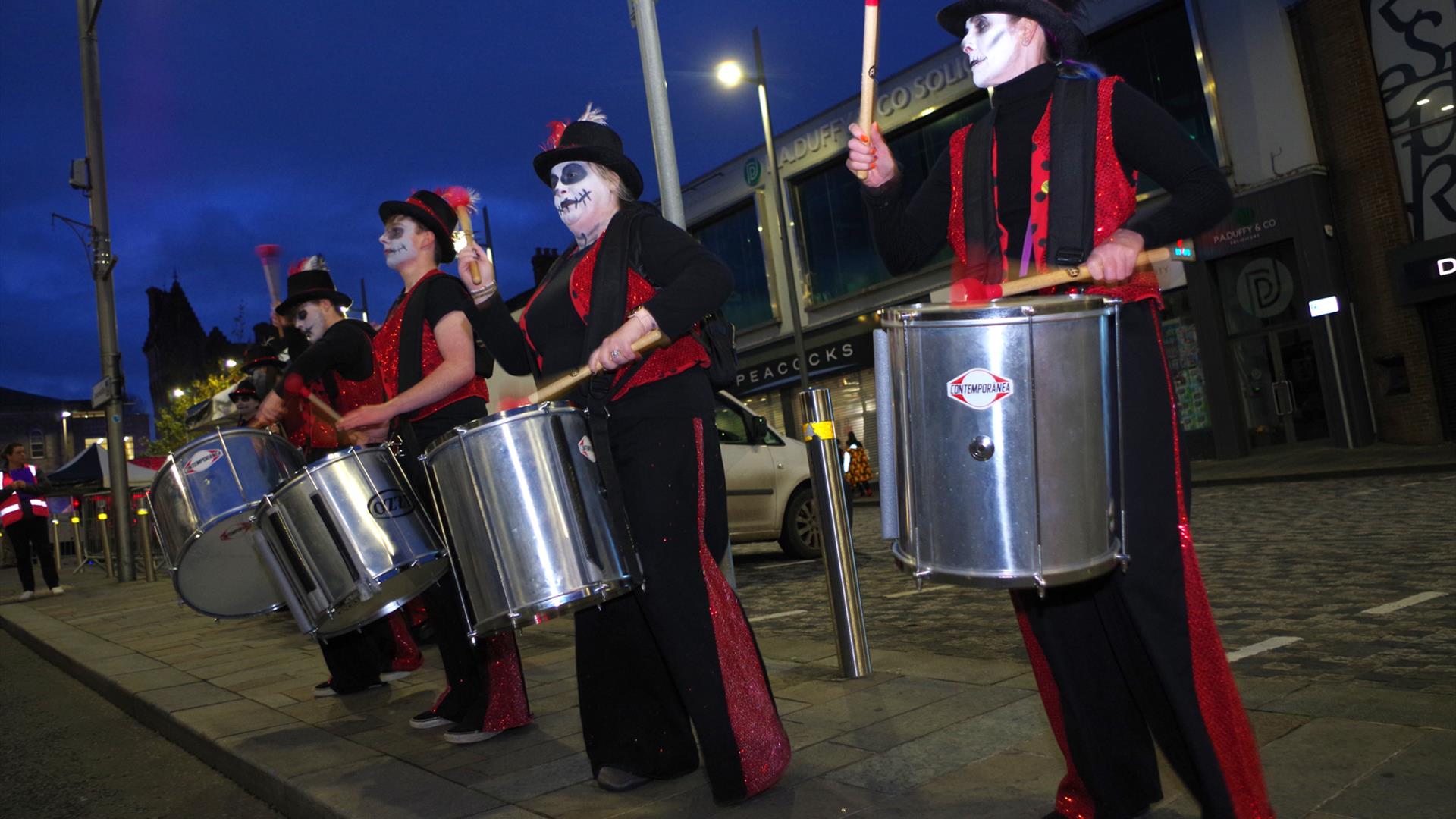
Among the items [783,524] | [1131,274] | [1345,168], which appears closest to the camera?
[1131,274]

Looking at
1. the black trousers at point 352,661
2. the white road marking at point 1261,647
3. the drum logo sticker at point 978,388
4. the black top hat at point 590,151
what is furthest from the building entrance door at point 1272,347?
the drum logo sticker at point 978,388

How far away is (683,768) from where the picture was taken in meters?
3.59

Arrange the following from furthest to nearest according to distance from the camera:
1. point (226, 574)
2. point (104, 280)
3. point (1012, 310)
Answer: point (104, 280), point (226, 574), point (1012, 310)

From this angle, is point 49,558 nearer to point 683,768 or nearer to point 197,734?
point 197,734

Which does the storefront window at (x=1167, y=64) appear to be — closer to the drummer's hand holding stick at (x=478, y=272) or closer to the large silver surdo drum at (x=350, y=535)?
the drummer's hand holding stick at (x=478, y=272)

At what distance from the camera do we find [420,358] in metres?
4.36

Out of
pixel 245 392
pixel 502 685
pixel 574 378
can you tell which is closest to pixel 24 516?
pixel 245 392

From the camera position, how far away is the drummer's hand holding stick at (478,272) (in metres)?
3.75

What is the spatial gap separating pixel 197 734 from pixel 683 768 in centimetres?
264

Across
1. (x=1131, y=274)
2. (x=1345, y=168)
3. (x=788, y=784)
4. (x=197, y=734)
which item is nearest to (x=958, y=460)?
(x=1131, y=274)

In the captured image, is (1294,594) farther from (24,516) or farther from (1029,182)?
(24,516)

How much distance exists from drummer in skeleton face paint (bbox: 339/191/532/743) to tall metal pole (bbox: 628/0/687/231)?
153 cm

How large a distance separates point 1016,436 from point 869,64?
1.10 m

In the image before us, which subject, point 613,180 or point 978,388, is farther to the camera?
point 613,180
